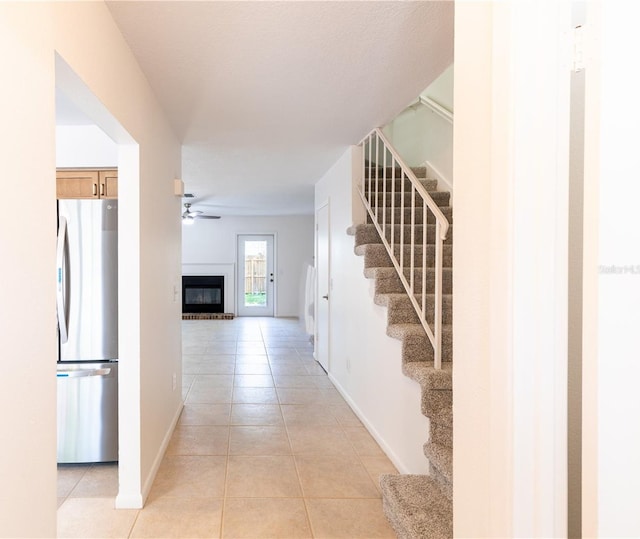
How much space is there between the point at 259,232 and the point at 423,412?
817 cm

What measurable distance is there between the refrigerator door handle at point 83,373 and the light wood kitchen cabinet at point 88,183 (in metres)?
1.15

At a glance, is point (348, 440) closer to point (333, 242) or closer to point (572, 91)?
point (333, 242)

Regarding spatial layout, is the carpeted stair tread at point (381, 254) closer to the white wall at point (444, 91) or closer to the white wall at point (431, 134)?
the white wall at point (431, 134)

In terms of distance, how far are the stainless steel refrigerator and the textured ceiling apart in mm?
911

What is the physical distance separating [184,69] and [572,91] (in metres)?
1.93

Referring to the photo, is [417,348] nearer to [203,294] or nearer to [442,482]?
[442,482]

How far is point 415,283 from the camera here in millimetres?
3006

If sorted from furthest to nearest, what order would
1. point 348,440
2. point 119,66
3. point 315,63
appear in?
point 348,440 < point 315,63 < point 119,66

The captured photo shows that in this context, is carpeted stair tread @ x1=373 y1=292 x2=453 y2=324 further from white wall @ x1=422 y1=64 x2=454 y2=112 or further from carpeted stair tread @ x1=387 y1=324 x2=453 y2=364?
white wall @ x1=422 y1=64 x2=454 y2=112

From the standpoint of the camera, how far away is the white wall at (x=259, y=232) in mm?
9930
